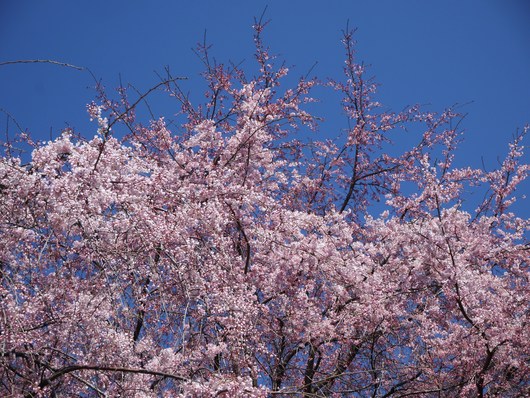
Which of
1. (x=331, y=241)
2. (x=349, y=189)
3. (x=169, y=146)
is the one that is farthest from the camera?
(x=349, y=189)

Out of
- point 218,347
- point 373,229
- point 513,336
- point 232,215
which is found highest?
point 373,229

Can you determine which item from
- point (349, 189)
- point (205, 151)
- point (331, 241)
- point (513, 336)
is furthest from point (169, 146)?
point (513, 336)

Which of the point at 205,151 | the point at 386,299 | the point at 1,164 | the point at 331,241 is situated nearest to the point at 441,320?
the point at 386,299

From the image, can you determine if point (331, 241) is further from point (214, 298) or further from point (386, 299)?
point (214, 298)

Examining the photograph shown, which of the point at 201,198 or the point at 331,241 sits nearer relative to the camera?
the point at 201,198

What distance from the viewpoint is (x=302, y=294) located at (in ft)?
24.2

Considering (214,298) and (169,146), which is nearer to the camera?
(214,298)

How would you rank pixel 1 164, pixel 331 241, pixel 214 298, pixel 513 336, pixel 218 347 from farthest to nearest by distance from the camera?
pixel 331 241, pixel 513 336, pixel 218 347, pixel 214 298, pixel 1 164

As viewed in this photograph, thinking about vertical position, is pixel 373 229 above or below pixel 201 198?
above

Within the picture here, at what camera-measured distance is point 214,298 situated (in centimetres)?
523

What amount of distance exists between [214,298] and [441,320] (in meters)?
4.44

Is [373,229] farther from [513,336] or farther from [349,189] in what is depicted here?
[513,336]

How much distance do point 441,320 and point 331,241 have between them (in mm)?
2075

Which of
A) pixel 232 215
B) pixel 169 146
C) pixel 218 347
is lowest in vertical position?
pixel 218 347
